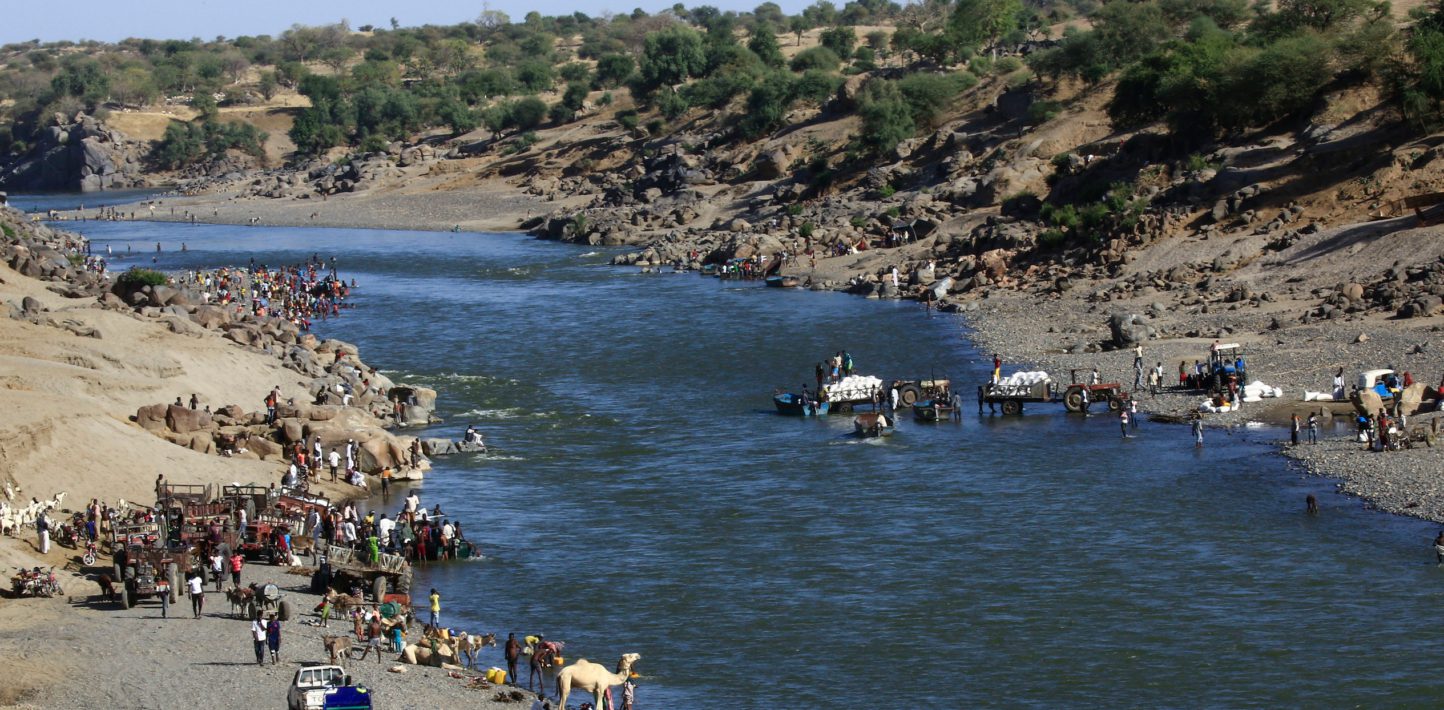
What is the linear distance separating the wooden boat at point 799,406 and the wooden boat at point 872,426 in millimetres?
3760

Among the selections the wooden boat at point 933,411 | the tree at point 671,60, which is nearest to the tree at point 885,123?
the tree at point 671,60

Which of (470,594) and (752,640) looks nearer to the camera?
(752,640)

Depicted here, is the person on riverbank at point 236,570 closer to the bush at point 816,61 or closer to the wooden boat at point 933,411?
the wooden boat at point 933,411

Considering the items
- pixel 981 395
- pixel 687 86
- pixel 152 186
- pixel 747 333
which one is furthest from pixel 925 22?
pixel 981 395

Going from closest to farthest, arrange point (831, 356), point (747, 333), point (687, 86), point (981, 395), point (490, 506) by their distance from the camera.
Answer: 1. point (490, 506)
2. point (981, 395)
3. point (831, 356)
4. point (747, 333)
5. point (687, 86)

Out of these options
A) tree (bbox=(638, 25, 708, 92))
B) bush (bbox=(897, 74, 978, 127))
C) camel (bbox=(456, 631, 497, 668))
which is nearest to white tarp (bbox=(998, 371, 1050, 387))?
camel (bbox=(456, 631, 497, 668))

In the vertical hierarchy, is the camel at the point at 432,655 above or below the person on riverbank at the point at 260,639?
below

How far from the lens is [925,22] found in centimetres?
18275

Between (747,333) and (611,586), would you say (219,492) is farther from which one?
(747,333)

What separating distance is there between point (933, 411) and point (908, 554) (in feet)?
51.5

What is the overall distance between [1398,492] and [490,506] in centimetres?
2493

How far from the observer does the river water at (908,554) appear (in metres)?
32.3

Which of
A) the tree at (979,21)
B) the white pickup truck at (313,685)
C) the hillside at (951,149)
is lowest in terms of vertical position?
the white pickup truck at (313,685)

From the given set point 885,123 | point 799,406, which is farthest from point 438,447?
point 885,123
